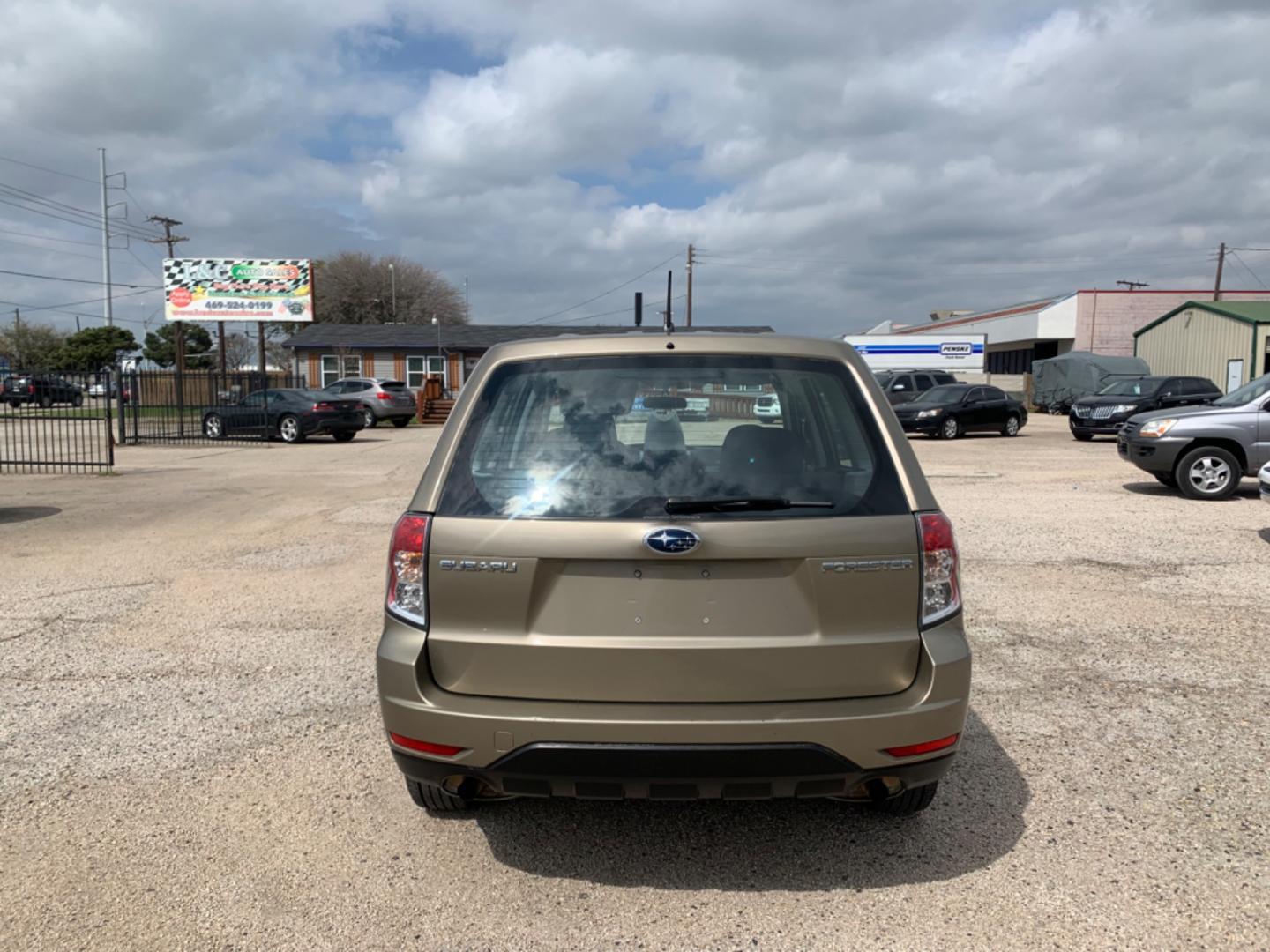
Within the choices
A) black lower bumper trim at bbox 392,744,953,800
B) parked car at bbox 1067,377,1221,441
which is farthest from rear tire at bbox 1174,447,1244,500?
parked car at bbox 1067,377,1221,441

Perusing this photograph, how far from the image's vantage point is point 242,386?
2717 cm

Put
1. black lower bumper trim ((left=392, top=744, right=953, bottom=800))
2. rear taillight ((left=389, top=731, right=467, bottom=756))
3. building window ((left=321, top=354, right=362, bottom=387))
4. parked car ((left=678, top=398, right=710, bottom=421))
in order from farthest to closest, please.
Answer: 1. building window ((left=321, top=354, right=362, bottom=387))
2. parked car ((left=678, top=398, right=710, bottom=421))
3. rear taillight ((left=389, top=731, right=467, bottom=756))
4. black lower bumper trim ((left=392, top=744, right=953, bottom=800))

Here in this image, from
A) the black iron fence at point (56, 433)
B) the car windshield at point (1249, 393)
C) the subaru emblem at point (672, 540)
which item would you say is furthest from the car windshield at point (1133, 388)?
the subaru emblem at point (672, 540)

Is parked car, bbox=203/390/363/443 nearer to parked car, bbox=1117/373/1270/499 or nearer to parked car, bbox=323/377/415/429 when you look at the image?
parked car, bbox=323/377/415/429

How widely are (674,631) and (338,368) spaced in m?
51.6

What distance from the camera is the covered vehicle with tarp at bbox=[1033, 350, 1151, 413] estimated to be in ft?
124

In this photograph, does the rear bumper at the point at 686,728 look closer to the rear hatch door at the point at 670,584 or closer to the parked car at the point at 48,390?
the rear hatch door at the point at 670,584

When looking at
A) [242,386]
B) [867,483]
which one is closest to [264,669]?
[867,483]

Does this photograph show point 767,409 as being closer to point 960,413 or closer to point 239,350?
point 960,413

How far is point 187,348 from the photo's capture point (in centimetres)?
8125

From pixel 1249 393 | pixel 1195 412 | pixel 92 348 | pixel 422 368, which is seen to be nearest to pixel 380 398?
pixel 422 368

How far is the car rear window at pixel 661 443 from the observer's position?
9.64ft

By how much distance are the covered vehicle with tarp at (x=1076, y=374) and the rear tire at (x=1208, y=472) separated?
27.3m

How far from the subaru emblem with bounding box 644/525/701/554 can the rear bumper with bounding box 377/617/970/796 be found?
1.54 ft
